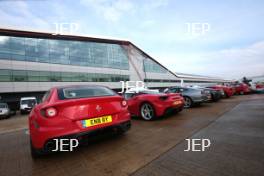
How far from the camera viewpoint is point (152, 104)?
5.73m

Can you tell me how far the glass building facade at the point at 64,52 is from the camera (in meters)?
26.8

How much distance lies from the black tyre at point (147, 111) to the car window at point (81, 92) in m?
2.50

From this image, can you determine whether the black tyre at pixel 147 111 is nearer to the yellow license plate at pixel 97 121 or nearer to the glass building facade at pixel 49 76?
the yellow license plate at pixel 97 121

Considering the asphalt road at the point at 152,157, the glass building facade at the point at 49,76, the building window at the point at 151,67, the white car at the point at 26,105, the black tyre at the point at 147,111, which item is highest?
the building window at the point at 151,67

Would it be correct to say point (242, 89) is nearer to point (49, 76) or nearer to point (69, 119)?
point (69, 119)

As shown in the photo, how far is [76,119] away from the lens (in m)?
2.79

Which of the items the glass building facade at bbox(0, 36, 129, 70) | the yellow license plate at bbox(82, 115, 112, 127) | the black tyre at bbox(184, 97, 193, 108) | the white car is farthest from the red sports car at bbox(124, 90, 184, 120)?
the glass building facade at bbox(0, 36, 129, 70)

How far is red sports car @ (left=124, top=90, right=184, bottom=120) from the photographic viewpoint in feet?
18.5

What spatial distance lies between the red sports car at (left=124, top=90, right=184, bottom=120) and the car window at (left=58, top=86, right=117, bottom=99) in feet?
7.98

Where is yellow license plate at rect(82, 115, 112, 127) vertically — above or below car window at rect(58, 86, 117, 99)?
below

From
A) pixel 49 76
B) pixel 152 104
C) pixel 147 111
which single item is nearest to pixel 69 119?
pixel 152 104

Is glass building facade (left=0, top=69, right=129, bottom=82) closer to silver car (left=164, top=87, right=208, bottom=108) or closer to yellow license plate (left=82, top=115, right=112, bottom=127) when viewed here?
silver car (left=164, top=87, right=208, bottom=108)

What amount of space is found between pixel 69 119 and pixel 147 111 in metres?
3.63

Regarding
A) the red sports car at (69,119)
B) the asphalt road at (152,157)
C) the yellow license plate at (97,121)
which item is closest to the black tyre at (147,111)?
the asphalt road at (152,157)
